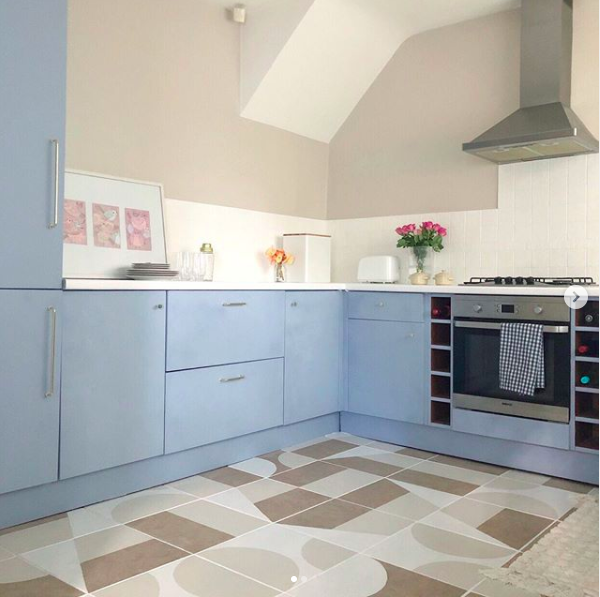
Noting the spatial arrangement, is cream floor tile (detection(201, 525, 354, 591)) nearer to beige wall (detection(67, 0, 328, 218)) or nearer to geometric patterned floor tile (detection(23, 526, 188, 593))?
geometric patterned floor tile (detection(23, 526, 188, 593))

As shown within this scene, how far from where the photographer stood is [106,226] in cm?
342

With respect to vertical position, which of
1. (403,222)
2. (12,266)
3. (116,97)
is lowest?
(12,266)

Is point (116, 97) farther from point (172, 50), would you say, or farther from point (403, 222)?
point (403, 222)

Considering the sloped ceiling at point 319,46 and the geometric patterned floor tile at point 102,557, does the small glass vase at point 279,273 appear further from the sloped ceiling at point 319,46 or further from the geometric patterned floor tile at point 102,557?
the geometric patterned floor tile at point 102,557

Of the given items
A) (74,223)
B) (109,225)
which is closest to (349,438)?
(109,225)

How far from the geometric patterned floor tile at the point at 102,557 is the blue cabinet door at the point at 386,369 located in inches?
69.8

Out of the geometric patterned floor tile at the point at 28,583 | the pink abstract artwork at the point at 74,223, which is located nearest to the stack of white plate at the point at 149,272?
the pink abstract artwork at the point at 74,223

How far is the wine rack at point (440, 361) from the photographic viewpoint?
144 inches

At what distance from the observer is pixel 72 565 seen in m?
2.19

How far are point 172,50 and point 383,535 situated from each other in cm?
280

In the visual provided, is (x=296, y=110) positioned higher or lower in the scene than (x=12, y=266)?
higher

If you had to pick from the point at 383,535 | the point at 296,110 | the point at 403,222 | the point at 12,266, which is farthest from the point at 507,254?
the point at 12,266

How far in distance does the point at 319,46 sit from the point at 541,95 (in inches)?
53.3

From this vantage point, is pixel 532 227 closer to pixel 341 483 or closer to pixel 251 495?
pixel 341 483
